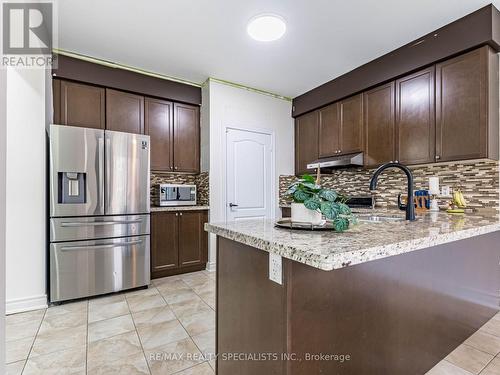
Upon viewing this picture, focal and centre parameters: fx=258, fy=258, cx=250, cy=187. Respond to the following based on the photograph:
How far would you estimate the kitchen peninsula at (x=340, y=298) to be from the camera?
2.99 ft

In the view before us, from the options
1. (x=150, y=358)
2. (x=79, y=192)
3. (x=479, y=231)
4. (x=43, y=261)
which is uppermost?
(x=79, y=192)

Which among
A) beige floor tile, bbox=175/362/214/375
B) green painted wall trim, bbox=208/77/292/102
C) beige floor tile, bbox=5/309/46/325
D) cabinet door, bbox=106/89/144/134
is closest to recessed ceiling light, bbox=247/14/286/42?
green painted wall trim, bbox=208/77/292/102

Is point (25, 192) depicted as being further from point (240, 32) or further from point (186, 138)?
point (240, 32)

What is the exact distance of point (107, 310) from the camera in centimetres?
236

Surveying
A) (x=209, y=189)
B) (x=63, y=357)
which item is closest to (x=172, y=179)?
(x=209, y=189)

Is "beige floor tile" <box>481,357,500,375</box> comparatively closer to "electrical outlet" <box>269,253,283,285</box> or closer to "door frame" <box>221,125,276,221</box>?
"electrical outlet" <box>269,253,283,285</box>

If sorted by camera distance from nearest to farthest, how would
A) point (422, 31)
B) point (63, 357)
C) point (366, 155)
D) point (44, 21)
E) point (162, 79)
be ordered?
1. point (63, 357)
2. point (44, 21)
3. point (422, 31)
4. point (366, 155)
5. point (162, 79)

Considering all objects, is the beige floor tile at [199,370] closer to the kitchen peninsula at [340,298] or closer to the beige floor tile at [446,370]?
the kitchen peninsula at [340,298]

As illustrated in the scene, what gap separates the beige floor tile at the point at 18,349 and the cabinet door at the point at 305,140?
3618mm

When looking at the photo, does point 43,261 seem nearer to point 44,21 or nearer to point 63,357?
point 63,357

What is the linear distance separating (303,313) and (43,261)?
2618 millimetres

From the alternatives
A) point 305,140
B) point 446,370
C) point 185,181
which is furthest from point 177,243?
point 446,370

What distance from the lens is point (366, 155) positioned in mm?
3219

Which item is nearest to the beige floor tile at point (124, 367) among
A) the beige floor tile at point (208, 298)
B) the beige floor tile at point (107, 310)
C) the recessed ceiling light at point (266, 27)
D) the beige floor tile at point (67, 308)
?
the beige floor tile at point (107, 310)
